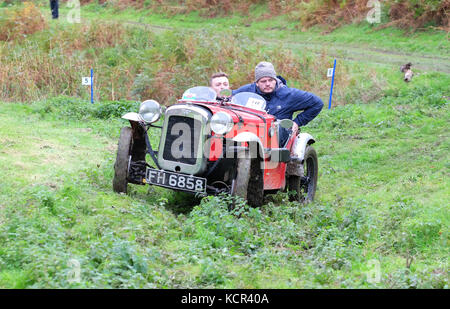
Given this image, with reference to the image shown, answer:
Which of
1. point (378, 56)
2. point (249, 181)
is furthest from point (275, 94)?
point (378, 56)

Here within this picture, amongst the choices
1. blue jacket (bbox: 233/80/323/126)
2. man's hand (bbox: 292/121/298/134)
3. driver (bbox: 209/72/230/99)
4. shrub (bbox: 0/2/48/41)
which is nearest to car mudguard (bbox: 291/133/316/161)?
man's hand (bbox: 292/121/298/134)

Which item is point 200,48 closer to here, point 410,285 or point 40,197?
point 40,197

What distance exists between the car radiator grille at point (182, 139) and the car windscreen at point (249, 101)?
3.56 feet

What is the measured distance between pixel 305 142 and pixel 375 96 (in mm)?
7074

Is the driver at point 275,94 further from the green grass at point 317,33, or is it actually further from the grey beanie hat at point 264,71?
the green grass at point 317,33

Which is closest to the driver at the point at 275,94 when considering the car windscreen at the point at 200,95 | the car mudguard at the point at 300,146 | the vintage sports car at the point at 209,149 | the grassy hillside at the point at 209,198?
the car mudguard at the point at 300,146

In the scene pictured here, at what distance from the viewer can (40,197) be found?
22.4 ft

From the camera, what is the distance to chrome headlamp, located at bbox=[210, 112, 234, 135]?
7.40 metres

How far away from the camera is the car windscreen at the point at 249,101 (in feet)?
28.0

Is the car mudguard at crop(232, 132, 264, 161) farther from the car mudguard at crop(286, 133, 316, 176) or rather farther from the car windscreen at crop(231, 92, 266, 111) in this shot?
the car mudguard at crop(286, 133, 316, 176)

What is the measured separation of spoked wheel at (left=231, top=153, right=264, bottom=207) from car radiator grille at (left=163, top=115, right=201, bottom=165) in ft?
1.91

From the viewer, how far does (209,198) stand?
7.31 metres

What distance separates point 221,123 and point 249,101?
1246mm

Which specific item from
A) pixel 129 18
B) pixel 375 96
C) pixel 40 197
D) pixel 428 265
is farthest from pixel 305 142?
pixel 129 18
